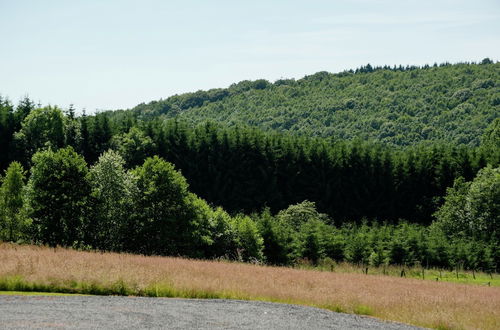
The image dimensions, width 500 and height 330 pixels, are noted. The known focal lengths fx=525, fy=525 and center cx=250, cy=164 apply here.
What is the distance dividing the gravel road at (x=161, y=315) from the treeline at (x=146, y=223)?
65.0 ft

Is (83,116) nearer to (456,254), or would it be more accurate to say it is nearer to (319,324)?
(456,254)

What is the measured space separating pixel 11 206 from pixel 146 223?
13.8 meters

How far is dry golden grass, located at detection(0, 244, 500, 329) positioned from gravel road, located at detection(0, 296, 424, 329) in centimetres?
139

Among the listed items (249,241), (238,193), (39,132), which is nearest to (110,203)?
(249,241)

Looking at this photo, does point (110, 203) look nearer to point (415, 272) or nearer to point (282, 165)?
point (415, 272)

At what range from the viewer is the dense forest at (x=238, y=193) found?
41.8 metres

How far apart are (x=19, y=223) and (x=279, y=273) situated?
28059mm

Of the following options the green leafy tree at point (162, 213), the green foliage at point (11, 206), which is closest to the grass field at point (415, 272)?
the green leafy tree at point (162, 213)

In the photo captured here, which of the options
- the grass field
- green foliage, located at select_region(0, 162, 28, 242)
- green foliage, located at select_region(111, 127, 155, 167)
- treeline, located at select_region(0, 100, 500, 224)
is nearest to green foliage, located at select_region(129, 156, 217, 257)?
green foliage, located at select_region(0, 162, 28, 242)

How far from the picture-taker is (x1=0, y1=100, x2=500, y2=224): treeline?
115 metres

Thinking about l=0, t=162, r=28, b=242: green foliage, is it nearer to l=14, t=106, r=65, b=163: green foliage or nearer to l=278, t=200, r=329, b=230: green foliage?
l=278, t=200, r=329, b=230: green foliage

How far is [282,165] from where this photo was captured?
124000mm

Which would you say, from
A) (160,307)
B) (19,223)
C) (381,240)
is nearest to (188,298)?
(160,307)

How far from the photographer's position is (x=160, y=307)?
1664cm
